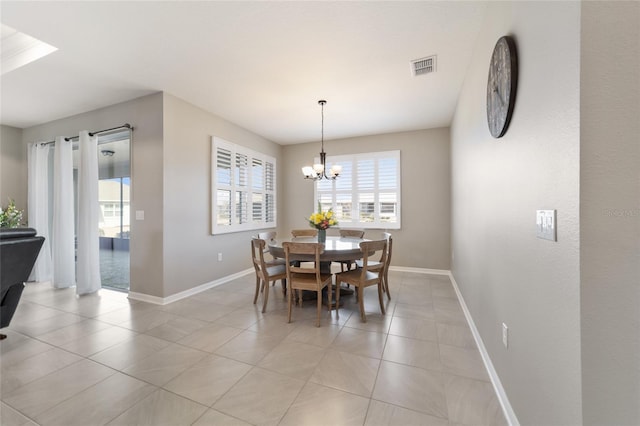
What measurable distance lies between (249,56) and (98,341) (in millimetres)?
3057

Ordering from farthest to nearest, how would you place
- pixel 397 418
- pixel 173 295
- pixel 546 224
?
1. pixel 173 295
2. pixel 397 418
3. pixel 546 224

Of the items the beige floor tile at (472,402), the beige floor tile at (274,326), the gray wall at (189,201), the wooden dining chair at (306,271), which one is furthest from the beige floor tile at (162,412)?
the gray wall at (189,201)

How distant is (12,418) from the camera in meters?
1.45

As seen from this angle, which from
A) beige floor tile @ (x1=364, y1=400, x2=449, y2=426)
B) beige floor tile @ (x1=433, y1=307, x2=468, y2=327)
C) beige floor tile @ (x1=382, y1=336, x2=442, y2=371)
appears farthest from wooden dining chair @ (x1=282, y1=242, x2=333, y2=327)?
beige floor tile @ (x1=433, y1=307, x2=468, y2=327)

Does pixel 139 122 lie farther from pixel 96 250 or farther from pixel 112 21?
pixel 96 250

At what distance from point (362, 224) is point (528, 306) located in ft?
13.1

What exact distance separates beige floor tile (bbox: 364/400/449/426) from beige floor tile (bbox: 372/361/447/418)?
1.4 inches

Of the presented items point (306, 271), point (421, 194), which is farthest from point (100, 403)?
point (421, 194)

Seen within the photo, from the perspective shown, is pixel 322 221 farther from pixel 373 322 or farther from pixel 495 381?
pixel 495 381

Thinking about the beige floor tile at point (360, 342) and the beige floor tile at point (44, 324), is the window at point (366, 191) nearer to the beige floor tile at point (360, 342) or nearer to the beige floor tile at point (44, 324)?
the beige floor tile at point (360, 342)

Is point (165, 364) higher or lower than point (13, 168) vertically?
lower

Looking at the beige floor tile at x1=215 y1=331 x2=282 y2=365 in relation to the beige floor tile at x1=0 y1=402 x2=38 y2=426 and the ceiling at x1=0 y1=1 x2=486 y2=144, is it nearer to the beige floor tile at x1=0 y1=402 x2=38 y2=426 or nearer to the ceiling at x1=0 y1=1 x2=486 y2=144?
the beige floor tile at x1=0 y1=402 x2=38 y2=426

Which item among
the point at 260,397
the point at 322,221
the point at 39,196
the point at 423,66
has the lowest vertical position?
the point at 260,397

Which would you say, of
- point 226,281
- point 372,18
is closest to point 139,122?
point 226,281
